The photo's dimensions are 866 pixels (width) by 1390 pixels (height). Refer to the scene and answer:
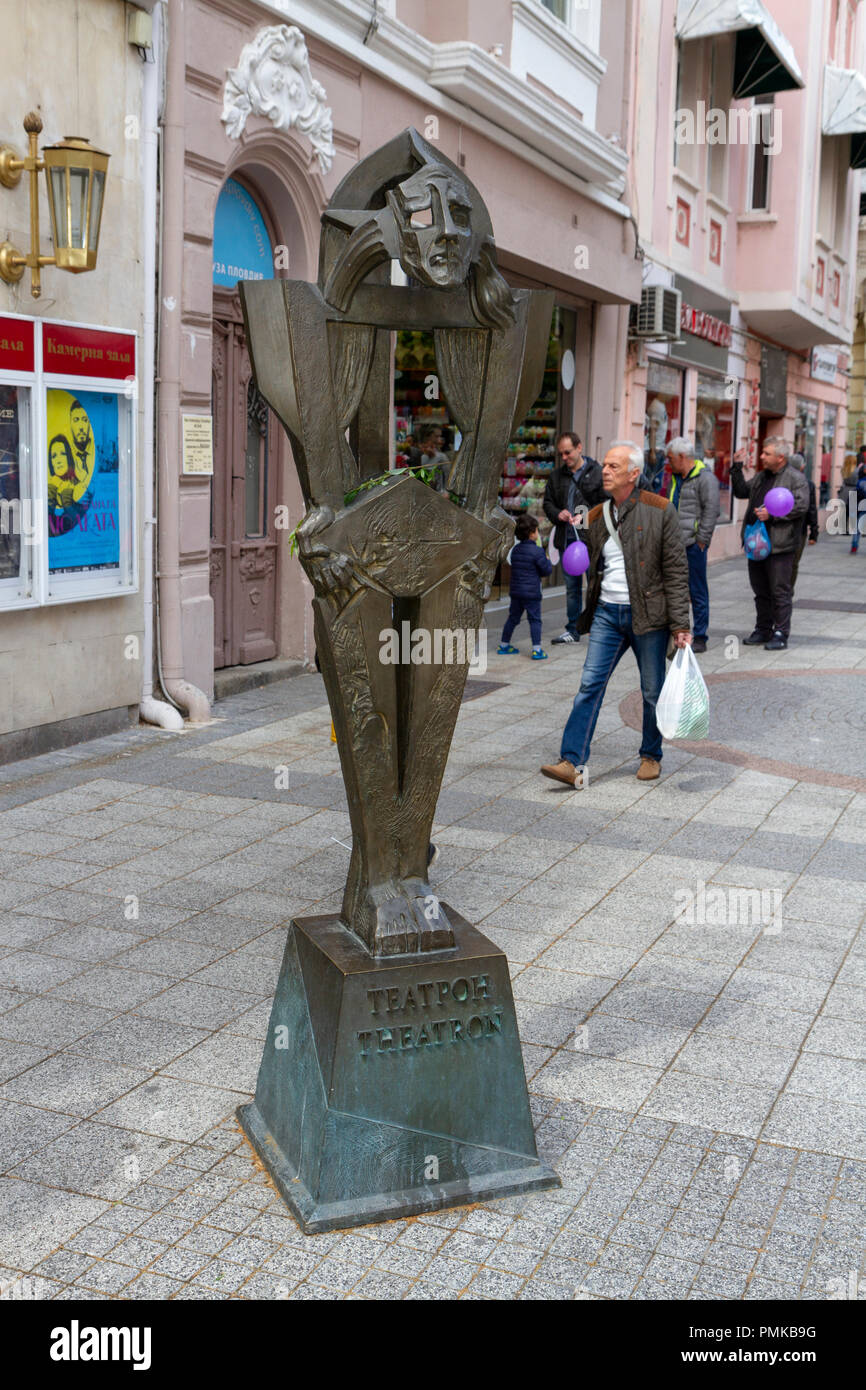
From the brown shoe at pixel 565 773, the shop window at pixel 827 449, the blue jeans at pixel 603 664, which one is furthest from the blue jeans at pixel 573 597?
the shop window at pixel 827 449

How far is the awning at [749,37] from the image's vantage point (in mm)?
18406

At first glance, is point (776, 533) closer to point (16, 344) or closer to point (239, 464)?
point (239, 464)

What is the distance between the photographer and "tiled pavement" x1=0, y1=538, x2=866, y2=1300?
3.36m

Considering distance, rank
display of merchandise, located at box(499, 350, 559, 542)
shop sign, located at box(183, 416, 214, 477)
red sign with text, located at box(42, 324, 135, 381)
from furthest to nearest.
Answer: display of merchandise, located at box(499, 350, 559, 542) < shop sign, located at box(183, 416, 214, 477) < red sign with text, located at box(42, 324, 135, 381)

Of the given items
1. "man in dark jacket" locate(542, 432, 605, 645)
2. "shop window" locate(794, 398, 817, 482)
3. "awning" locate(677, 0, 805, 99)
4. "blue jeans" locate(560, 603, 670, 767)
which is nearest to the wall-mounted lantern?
"blue jeans" locate(560, 603, 670, 767)

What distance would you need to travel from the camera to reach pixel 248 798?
750 cm

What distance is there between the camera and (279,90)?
389 inches

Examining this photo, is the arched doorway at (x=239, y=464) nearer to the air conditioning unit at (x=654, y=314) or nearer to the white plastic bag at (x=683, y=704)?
the white plastic bag at (x=683, y=704)

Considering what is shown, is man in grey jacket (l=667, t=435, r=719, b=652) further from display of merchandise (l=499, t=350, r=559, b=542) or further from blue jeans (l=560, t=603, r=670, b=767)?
blue jeans (l=560, t=603, r=670, b=767)

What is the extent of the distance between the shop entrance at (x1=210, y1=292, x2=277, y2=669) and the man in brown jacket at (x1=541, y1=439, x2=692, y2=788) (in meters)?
3.31

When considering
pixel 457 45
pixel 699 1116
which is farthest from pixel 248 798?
pixel 457 45

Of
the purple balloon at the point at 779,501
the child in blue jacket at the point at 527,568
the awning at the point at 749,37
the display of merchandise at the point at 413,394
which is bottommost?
the child in blue jacket at the point at 527,568
